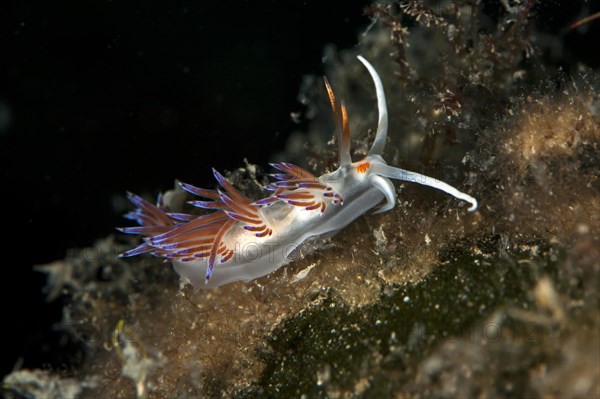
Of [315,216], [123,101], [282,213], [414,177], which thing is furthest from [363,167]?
[123,101]

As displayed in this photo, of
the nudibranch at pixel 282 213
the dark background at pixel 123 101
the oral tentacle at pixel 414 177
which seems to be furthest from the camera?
the dark background at pixel 123 101

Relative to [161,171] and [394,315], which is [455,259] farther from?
[161,171]

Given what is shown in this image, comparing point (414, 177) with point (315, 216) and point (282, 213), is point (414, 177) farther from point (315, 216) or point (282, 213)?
point (282, 213)

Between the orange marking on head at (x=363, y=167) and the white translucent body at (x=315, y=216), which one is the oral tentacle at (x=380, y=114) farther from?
the orange marking on head at (x=363, y=167)

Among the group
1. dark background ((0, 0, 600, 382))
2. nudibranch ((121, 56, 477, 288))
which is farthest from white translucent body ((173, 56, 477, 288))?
dark background ((0, 0, 600, 382))

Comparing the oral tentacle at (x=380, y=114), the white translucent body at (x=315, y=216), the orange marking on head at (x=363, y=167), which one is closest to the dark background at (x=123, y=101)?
the oral tentacle at (x=380, y=114)

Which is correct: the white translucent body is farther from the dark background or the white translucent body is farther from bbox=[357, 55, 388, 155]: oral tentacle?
the dark background

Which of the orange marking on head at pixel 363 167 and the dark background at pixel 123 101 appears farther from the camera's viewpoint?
the dark background at pixel 123 101
